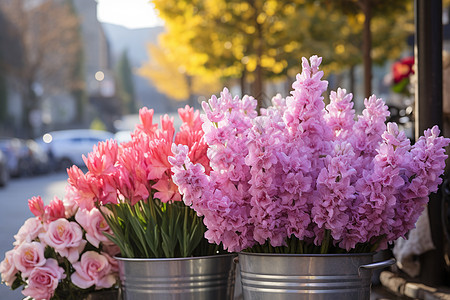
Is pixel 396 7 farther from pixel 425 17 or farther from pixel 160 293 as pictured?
pixel 160 293

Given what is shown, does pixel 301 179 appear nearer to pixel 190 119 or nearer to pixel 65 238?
pixel 190 119

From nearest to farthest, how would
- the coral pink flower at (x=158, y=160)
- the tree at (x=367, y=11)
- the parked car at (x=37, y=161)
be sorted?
the coral pink flower at (x=158, y=160) < the tree at (x=367, y=11) < the parked car at (x=37, y=161)

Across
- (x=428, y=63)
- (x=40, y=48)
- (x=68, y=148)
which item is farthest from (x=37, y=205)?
(x=40, y=48)

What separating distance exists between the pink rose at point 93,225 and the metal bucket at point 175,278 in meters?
0.30

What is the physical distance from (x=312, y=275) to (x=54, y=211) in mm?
1134

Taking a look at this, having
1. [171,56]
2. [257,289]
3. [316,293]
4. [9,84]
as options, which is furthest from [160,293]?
[9,84]

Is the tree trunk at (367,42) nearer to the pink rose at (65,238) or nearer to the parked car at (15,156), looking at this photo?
the pink rose at (65,238)

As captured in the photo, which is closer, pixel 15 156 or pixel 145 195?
pixel 145 195

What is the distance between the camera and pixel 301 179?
6.97 ft

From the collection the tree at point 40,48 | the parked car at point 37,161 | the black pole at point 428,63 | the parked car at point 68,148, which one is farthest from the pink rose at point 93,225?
the tree at point 40,48

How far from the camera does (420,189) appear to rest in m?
2.20

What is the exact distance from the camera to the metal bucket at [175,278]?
247 cm

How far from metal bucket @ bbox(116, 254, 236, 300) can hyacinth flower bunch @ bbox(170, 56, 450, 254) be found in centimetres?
27

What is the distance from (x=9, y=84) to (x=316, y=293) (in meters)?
48.3
